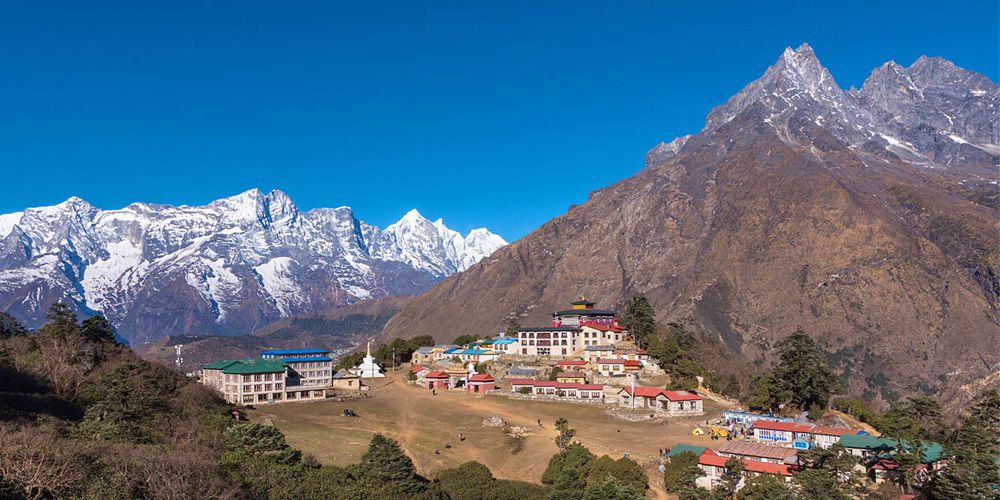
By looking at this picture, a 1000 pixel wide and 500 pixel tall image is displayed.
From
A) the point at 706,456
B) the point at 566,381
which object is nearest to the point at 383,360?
the point at 566,381

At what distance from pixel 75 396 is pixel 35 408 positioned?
7.14 metres

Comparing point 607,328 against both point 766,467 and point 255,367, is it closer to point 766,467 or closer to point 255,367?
point 255,367

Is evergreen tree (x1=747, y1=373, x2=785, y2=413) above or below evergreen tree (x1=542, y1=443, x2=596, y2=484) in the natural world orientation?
above

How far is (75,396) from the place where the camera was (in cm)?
5769

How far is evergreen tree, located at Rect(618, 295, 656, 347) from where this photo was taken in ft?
393

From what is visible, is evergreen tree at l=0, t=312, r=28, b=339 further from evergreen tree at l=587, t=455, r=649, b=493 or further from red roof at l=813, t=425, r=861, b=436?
red roof at l=813, t=425, r=861, b=436

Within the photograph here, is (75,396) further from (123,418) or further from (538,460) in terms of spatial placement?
(538,460)

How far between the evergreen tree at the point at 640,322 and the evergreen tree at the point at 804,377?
29123 millimetres

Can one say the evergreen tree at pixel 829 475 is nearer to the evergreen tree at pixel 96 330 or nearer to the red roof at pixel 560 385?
the red roof at pixel 560 385

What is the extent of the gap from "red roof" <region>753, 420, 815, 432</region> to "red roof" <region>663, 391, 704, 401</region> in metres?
14.1

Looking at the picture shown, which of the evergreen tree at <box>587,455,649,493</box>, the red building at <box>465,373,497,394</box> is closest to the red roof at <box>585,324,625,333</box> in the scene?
the red building at <box>465,373,497,394</box>

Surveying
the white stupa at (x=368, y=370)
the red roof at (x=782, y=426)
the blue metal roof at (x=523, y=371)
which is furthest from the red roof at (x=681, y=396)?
the white stupa at (x=368, y=370)

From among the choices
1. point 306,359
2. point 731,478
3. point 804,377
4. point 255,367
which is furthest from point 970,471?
point 306,359

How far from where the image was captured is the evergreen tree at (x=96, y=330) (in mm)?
86812
